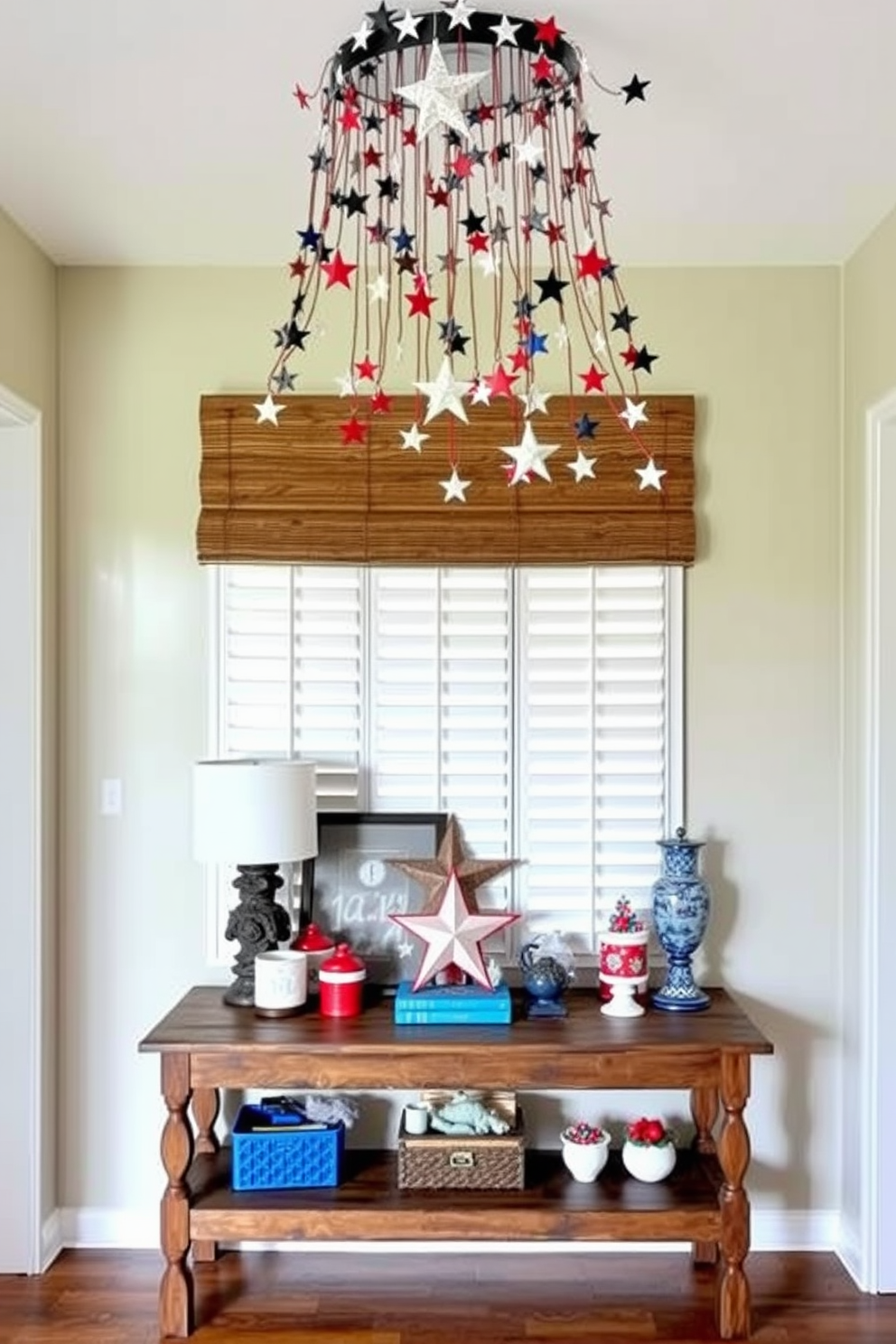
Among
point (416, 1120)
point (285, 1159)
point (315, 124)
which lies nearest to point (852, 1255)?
point (416, 1120)

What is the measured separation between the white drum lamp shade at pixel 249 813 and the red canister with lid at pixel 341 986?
283mm

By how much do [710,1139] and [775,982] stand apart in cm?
45

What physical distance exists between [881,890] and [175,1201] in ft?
6.18

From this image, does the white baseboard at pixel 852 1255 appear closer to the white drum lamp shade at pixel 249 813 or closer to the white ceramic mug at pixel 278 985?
the white ceramic mug at pixel 278 985

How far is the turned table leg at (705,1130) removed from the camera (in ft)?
10.1

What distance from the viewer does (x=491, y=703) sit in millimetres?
3186

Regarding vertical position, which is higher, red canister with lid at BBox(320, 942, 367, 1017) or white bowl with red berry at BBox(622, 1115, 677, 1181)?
red canister with lid at BBox(320, 942, 367, 1017)

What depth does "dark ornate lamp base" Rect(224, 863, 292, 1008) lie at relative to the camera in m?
2.96

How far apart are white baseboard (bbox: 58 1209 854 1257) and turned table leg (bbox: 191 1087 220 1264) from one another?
0.33 ft

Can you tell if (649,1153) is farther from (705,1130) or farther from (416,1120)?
(416,1120)

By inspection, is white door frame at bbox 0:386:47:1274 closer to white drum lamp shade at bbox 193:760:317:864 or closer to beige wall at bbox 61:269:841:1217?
beige wall at bbox 61:269:841:1217

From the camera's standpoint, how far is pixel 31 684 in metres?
3.05

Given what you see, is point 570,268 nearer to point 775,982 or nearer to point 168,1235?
point 775,982

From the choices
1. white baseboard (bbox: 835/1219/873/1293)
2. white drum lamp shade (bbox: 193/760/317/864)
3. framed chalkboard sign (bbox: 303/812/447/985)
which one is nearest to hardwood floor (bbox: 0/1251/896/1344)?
white baseboard (bbox: 835/1219/873/1293)
